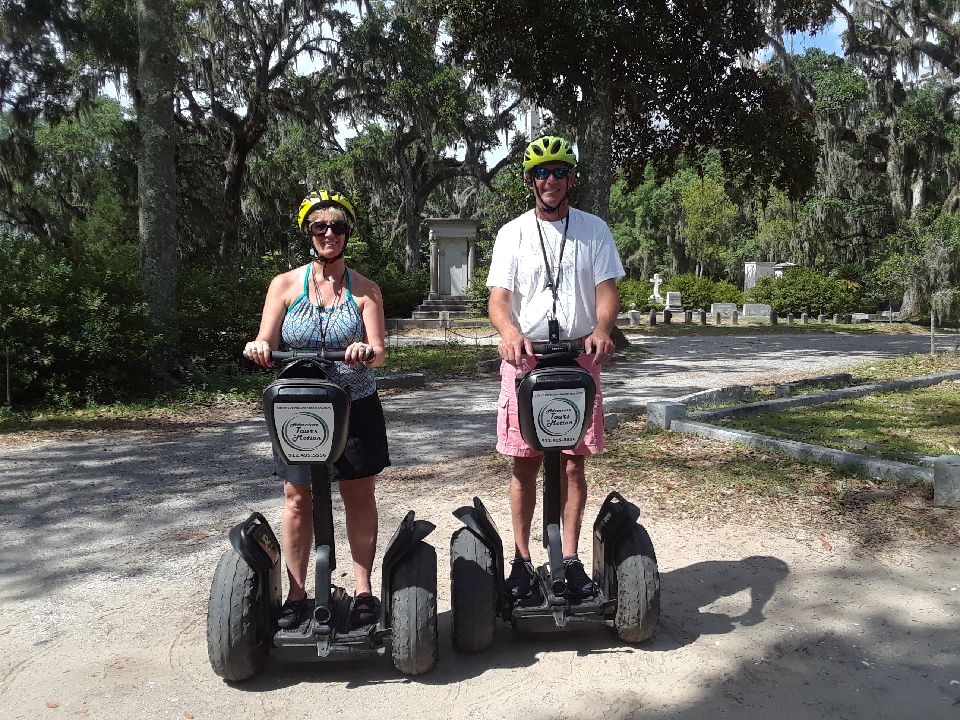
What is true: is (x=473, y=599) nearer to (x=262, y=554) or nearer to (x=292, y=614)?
(x=292, y=614)

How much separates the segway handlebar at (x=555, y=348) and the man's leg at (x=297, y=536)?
99cm

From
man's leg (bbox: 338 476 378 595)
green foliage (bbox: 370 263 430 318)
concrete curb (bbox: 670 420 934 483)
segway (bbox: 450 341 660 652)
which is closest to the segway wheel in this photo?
segway (bbox: 450 341 660 652)

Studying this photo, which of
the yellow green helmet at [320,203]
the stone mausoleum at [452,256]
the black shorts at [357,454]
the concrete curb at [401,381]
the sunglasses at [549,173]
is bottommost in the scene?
the concrete curb at [401,381]

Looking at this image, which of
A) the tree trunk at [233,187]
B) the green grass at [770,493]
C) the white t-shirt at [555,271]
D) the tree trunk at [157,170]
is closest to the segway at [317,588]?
the white t-shirt at [555,271]

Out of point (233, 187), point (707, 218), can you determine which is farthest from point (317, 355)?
point (707, 218)

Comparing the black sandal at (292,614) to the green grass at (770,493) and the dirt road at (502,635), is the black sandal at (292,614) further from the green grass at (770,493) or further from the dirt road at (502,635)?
the green grass at (770,493)

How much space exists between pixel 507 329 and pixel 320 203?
0.83m

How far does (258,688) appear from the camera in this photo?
2875 millimetres

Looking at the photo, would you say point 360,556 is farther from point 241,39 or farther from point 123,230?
point 241,39

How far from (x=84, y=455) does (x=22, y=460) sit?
0.46 m

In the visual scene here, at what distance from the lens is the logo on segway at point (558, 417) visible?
293 cm

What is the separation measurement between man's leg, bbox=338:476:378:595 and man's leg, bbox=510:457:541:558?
0.59m

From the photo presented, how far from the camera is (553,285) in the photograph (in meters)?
3.23

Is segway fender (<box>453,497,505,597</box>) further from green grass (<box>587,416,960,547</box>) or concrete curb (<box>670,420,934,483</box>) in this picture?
concrete curb (<box>670,420,934,483</box>)
